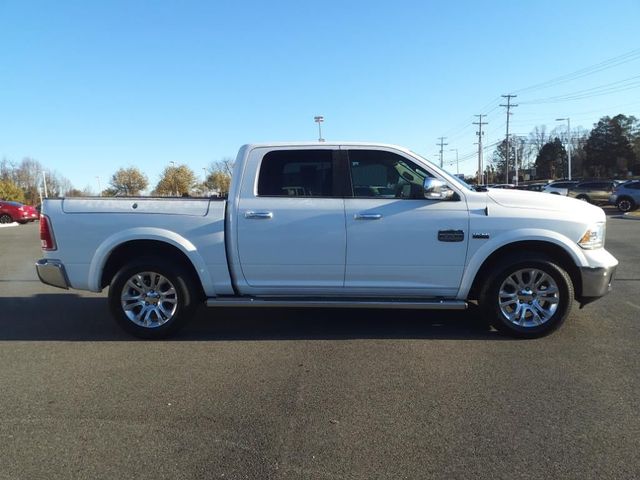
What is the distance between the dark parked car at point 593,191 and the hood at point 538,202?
91.2 feet

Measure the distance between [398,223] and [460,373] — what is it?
5.19 feet

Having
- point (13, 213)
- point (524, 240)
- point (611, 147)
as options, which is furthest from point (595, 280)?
point (611, 147)

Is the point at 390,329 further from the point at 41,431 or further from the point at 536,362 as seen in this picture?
the point at 41,431

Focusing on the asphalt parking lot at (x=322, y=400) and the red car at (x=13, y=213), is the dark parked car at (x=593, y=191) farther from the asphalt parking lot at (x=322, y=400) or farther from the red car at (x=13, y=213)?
the red car at (x=13, y=213)

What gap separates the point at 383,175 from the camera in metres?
5.37

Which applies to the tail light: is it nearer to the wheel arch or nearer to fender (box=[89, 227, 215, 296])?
fender (box=[89, 227, 215, 296])

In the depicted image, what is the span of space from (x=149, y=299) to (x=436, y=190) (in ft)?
10.4

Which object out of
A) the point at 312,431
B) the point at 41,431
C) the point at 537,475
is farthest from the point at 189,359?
the point at 537,475

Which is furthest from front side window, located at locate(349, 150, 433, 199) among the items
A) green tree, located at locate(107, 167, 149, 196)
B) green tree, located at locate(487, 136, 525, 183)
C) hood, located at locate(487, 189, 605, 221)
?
green tree, located at locate(487, 136, 525, 183)

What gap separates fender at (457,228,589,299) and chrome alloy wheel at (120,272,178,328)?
310 centimetres

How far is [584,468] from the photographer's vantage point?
2904 millimetres

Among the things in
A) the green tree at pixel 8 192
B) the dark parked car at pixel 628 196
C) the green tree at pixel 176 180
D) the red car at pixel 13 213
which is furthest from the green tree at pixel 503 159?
the red car at pixel 13 213

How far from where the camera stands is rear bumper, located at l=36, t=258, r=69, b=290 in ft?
17.7

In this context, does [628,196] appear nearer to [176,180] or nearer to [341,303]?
[341,303]
